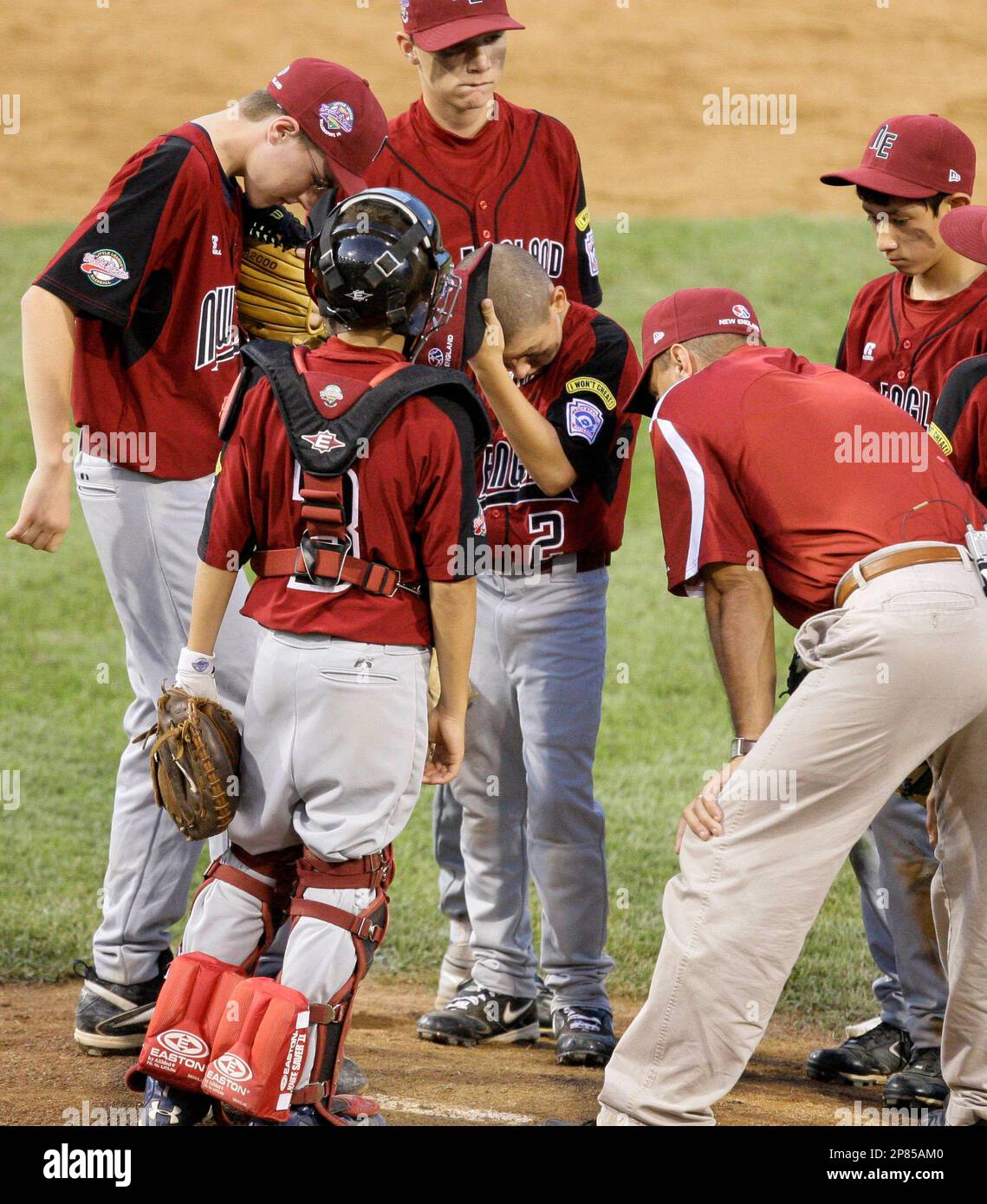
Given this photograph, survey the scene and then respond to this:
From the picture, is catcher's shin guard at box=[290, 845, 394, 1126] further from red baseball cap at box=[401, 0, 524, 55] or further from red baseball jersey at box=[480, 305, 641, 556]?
red baseball cap at box=[401, 0, 524, 55]

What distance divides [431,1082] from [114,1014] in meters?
0.84

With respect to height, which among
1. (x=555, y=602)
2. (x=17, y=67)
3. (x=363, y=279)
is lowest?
(x=555, y=602)

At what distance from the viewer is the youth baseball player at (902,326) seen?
13.2 feet

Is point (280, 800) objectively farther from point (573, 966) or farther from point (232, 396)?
point (573, 966)

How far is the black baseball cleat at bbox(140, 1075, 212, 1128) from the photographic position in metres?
3.08

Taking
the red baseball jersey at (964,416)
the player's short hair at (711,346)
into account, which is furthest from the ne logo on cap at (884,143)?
the player's short hair at (711,346)

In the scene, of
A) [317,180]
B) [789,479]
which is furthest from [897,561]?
[317,180]

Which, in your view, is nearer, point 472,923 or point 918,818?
point 918,818

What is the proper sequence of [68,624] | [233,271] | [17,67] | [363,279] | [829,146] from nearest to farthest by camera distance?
[363,279] < [233,271] < [68,624] < [829,146] < [17,67]

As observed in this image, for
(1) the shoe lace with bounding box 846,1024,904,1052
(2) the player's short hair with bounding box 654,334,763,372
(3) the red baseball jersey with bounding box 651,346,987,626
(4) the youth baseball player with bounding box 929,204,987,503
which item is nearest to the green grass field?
(3) the red baseball jersey with bounding box 651,346,987,626

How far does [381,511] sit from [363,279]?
0.48 m

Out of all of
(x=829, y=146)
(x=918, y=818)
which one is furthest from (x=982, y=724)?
(x=829, y=146)

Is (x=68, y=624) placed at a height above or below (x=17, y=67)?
below

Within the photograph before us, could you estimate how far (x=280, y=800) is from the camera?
3090 mm
